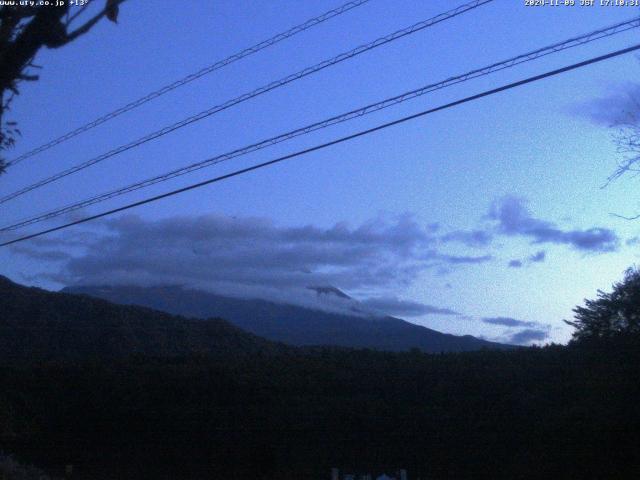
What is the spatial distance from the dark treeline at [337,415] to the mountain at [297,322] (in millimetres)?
13702

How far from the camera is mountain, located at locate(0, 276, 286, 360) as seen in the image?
36.1 metres

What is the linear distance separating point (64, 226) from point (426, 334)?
3122 cm

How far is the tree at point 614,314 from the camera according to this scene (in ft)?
75.8

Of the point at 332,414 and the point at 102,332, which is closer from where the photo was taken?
the point at 332,414

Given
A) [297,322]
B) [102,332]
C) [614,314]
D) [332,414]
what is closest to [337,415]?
[332,414]

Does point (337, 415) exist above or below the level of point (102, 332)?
below

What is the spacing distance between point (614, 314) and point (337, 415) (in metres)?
8.38

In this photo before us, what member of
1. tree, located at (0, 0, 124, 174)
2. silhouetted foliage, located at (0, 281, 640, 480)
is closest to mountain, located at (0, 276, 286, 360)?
silhouetted foliage, located at (0, 281, 640, 480)

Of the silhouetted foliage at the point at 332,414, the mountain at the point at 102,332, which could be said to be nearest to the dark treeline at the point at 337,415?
the silhouetted foliage at the point at 332,414

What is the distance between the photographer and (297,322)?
5109cm

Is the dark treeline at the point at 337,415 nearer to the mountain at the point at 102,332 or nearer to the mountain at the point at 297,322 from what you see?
the mountain at the point at 102,332

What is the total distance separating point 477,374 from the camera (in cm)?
2308

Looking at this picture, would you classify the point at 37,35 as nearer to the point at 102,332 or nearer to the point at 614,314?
the point at 614,314

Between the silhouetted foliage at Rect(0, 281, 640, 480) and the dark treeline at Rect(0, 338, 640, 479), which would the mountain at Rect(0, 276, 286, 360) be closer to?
the silhouetted foliage at Rect(0, 281, 640, 480)
